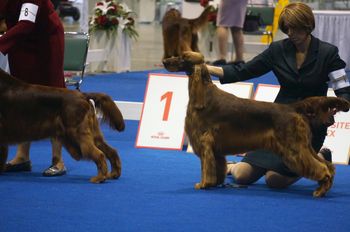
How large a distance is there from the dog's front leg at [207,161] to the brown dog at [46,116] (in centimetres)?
61

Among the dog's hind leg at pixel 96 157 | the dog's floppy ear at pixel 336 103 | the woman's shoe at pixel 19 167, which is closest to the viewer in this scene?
the dog's floppy ear at pixel 336 103

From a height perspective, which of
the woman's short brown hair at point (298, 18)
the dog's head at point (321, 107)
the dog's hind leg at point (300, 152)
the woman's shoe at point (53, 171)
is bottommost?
the woman's shoe at point (53, 171)

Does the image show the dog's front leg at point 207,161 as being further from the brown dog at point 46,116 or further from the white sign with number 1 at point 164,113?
the white sign with number 1 at point 164,113

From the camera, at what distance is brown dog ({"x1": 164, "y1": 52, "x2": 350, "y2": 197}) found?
4164mm

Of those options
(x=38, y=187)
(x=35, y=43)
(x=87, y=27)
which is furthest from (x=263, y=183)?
(x=87, y=27)

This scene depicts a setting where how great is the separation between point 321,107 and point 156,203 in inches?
40.7

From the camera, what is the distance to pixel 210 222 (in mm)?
3619

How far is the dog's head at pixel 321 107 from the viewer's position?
414 cm

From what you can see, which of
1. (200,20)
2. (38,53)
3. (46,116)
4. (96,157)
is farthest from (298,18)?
(200,20)

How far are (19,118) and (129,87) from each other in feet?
14.8

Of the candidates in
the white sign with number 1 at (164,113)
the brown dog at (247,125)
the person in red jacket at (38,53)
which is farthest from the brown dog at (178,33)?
the brown dog at (247,125)

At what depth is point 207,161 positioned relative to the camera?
4.29 m

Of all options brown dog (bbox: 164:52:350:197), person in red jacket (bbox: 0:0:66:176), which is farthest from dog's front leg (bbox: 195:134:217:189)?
person in red jacket (bbox: 0:0:66:176)

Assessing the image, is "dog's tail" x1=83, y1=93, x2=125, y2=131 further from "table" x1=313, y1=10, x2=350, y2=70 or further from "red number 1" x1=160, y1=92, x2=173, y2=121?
"table" x1=313, y1=10, x2=350, y2=70
